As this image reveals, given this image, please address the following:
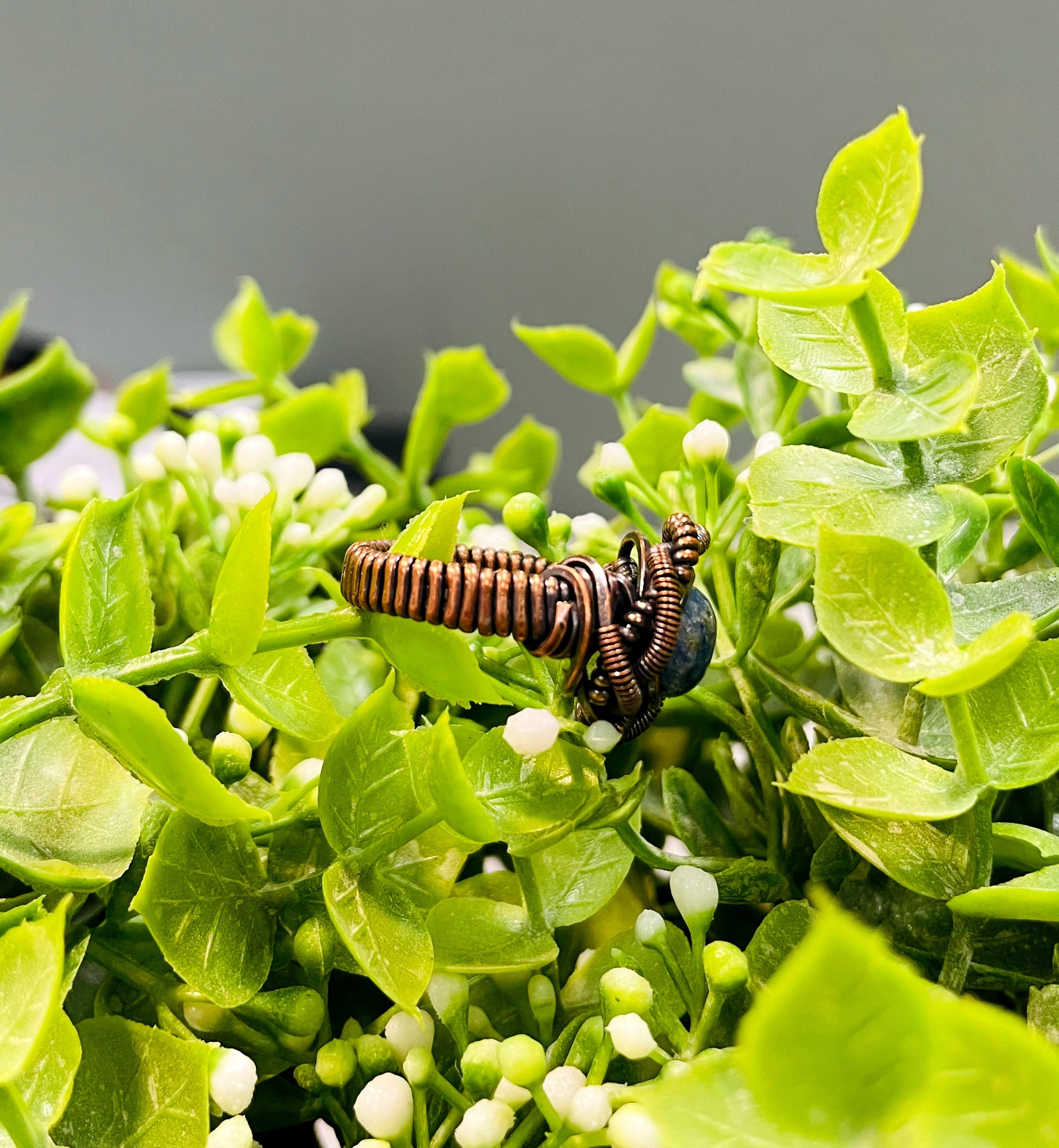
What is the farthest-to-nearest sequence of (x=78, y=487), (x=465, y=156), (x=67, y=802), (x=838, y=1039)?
(x=465, y=156) → (x=78, y=487) → (x=67, y=802) → (x=838, y=1039)

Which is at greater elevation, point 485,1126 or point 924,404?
point 924,404

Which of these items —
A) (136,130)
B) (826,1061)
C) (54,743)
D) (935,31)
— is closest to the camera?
(826,1061)

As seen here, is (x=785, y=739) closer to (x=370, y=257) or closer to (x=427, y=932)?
(x=427, y=932)

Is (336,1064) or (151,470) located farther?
(151,470)

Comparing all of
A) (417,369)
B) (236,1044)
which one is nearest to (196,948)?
(236,1044)

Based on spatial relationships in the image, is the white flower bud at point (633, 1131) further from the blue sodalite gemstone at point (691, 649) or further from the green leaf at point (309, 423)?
the green leaf at point (309, 423)

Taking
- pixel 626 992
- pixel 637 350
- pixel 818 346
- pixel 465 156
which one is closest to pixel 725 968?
pixel 626 992

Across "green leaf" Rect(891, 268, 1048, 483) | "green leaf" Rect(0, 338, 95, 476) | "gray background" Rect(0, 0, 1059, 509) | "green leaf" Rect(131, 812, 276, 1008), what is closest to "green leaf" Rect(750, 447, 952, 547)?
"green leaf" Rect(891, 268, 1048, 483)

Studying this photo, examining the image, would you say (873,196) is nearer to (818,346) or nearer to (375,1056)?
(818,346)
